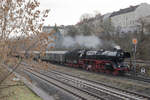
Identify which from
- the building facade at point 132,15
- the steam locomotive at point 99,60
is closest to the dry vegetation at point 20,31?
the steam locomotive at point 99,60

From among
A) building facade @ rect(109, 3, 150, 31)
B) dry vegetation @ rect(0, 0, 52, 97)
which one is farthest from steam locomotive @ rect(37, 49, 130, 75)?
building facade @ rect(109, 3, 150, 31)

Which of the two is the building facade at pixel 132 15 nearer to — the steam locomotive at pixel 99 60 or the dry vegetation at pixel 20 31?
the steam locomotive at pixel 99 60

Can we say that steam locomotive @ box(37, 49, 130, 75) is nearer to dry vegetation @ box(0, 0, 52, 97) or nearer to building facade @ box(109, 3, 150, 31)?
dry vegetation @ box(0, 0, 52, 97)

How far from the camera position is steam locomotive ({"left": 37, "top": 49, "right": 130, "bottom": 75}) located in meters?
18.5

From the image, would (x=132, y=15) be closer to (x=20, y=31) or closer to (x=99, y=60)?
(x=99, y=60)

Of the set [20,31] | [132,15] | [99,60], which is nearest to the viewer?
[20,31]

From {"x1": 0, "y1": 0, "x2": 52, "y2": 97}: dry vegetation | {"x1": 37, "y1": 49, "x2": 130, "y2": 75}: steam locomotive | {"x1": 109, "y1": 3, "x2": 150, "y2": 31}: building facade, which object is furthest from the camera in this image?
{"x1": 109, "y1": 3, "x2": 150, "y2": 31}: building facade

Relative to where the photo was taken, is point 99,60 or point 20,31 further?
point 99,60

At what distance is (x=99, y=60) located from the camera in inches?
808

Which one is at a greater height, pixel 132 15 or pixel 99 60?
pixel 132 15

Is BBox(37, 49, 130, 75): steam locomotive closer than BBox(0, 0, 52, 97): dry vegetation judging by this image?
No

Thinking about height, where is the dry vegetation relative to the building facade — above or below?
below

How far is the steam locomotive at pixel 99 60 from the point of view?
1847 centimetres

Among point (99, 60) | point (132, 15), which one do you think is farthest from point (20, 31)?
point (132, 15)
